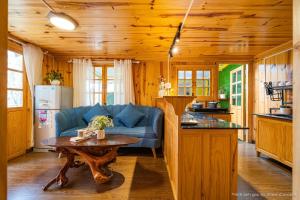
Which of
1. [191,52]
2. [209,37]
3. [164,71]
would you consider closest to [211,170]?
[209,37]

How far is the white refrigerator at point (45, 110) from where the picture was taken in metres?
3.98

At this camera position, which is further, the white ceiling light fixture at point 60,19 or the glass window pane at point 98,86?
the glass window pane at point 98,86

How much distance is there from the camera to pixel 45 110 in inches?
157

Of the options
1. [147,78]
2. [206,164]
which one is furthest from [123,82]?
[206,164]

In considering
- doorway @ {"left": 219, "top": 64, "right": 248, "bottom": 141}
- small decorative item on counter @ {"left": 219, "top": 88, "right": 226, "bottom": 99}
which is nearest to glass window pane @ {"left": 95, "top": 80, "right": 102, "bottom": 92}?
doorway @ {"left": 219, "top": 64, "right": 248, "bottom": 141}

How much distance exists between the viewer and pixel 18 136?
370cm

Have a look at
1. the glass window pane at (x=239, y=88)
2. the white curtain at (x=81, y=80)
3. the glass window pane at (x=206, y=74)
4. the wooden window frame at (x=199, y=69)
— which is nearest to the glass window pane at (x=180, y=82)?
the wooden window frame at (x=199, y=69)

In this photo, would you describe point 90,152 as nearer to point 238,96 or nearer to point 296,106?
point 296,106

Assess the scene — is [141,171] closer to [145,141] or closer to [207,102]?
[145,141]

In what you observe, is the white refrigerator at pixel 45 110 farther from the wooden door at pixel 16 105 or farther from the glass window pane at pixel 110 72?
the glass window pane at pixel 110 72

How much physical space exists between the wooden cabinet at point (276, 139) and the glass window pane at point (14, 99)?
4.90 m

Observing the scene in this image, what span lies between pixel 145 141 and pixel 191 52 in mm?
2371

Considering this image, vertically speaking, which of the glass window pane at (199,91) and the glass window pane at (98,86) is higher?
the glass window pane at (98,86)

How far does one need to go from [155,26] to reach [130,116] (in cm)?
225
